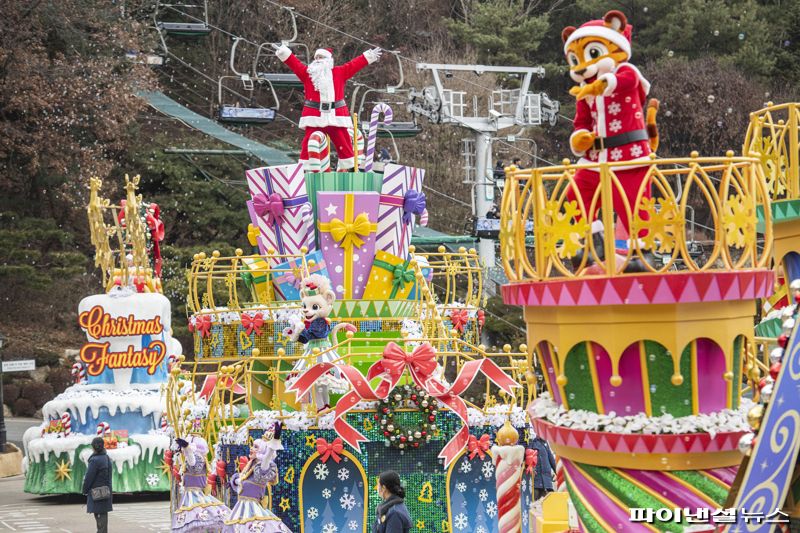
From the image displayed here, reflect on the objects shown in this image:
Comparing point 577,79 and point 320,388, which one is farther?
point 320,388

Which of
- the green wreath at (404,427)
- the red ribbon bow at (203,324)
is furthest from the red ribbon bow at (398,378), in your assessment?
the red ribbon bow at (203,324)

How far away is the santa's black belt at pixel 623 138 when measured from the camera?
8039mm

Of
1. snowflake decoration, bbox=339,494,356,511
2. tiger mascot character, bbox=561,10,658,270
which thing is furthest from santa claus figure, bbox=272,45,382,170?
tiger mascot character, bbox=561,10,658,270

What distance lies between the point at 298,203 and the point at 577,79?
8044 mm

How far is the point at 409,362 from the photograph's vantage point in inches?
517

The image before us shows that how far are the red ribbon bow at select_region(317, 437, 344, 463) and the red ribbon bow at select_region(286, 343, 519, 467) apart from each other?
0.08m

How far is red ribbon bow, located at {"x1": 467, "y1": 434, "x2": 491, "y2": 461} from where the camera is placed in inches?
537

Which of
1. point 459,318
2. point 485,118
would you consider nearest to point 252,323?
point 459,318

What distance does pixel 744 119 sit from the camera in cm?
3447

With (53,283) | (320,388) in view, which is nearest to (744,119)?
(53,283)

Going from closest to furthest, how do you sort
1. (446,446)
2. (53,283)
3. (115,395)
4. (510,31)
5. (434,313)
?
(446,446) < (434,313) < (115,395) < (53,283) < (510,31)

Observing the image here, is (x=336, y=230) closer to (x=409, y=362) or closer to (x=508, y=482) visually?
(x=409, y=362)

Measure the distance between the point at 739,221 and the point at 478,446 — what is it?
671cm

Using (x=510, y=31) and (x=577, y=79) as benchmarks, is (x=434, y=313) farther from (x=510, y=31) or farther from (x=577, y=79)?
(x=510, y=31)
